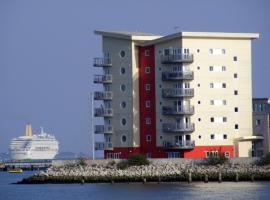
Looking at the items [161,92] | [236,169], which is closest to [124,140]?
[161,92]

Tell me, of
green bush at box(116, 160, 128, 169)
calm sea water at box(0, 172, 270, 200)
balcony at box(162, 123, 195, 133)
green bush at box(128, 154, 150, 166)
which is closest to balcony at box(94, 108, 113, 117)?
balcony at box(162, 123, 195, 133)

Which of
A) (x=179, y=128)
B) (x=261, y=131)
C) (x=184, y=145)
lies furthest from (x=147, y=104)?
(x=261, y=131)

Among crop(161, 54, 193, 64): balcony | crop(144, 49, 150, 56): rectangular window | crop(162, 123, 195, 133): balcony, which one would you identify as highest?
crop(144, 49, 150, 56): rectangular window

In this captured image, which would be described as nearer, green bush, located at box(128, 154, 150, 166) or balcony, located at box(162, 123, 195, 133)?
green bush, located at box(128, 154, 150, 166)

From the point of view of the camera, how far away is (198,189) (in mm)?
79188

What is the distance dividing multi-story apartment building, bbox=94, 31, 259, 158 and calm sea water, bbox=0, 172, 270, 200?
303 inches

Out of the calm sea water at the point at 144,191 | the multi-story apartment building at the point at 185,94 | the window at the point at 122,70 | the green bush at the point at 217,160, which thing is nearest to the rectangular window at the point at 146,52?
the multi-story apartment building at the point at 185,94

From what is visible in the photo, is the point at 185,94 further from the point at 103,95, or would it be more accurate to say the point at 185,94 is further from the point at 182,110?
the point at 103,95

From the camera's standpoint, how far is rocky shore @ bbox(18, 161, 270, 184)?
276 ft

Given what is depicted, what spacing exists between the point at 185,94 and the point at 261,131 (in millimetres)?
7174

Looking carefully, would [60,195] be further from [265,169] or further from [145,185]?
[265,169]

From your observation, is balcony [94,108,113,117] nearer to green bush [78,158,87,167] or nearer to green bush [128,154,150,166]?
green bush [78,158,87,167]

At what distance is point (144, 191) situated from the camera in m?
79.7

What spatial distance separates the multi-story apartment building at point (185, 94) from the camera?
295 feet
